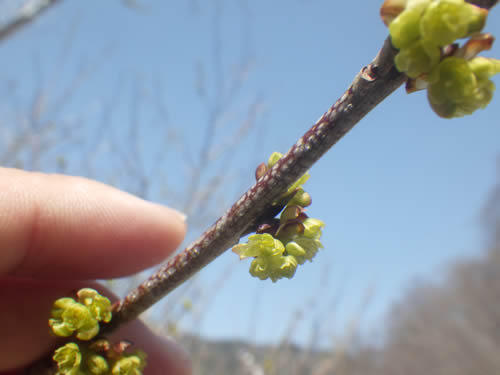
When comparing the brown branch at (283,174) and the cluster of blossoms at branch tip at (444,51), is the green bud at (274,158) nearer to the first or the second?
the brown branch at (283,174)

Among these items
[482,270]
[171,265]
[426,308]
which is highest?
[482,270]

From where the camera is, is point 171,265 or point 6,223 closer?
point 171,265

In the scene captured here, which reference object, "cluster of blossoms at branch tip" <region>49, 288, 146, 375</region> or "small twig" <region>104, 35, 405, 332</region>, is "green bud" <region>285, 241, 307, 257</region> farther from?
"cluster of blossoms at branch tip" <region>49, 288, 146, 375</region>

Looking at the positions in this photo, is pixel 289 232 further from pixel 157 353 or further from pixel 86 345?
pixel 157 353

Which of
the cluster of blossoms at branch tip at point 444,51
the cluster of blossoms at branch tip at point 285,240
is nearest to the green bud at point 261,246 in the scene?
the cluster of blossoms at branch tip at point 285,240

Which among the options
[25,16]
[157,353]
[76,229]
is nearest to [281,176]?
[76,229]

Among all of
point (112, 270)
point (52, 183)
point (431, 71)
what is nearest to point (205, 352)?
point (112, 270)

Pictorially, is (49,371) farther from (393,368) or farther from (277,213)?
(393,368)

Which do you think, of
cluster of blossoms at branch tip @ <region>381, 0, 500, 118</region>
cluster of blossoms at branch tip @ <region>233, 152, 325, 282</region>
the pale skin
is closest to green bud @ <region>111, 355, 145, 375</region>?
cluster of blossoms at branch tip @ <region>233, 152, 325, 282</region>
